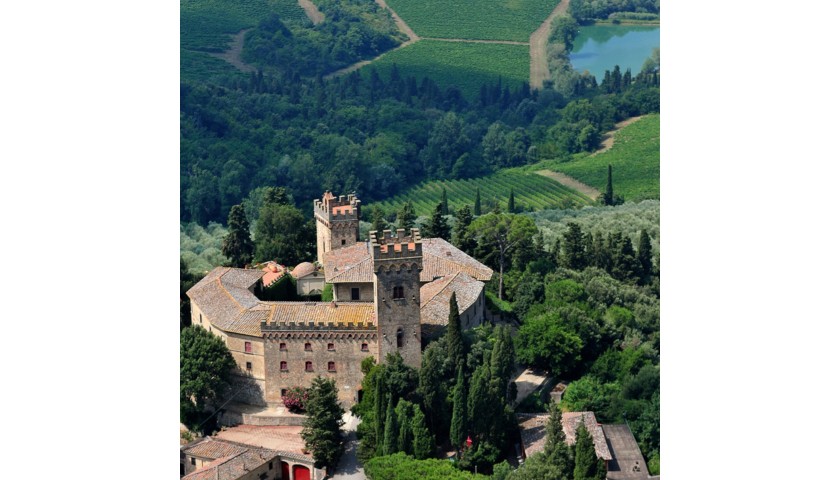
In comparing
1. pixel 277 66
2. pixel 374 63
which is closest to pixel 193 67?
pixel 277 66

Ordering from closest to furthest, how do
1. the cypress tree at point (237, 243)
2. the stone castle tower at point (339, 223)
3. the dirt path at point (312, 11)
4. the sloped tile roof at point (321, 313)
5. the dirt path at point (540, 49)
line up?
the sloped tile roof at point (321, 313) → the stone castle tower at point (339, 223) → the cypress tree at point (237, 243) → the dirt path at point (540, 49) → the dirt path at point (312, 11)

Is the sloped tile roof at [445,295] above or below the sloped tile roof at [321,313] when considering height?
below

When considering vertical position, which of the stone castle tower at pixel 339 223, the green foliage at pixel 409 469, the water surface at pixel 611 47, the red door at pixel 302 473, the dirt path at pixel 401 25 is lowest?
the red door at pixel 302 473

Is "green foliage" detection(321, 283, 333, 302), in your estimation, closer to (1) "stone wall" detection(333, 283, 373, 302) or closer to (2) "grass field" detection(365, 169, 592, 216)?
(1) "stone wall" detection(333, 283, 373, 302)

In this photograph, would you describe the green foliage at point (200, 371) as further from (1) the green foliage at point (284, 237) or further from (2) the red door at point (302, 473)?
(1) the green foliage at point (284, 237)

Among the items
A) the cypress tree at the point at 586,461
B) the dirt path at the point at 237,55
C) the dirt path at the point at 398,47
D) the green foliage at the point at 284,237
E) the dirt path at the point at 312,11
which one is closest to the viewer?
the cypress tree at the point at 586,461

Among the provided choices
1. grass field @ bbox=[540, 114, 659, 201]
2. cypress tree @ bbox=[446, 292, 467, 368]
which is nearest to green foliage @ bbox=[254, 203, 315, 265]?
cypress tree @ bbox=[446, 292, 467, 368]

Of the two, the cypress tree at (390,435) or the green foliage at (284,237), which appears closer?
the cypress tree at (390,435)

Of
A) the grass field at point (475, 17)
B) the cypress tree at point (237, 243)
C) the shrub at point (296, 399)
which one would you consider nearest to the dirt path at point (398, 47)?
the grass field at point (475, 17)
